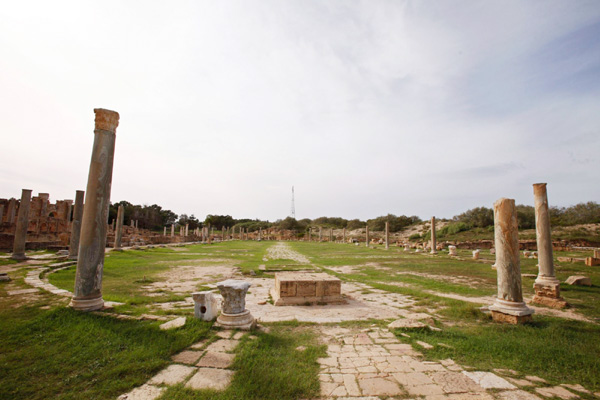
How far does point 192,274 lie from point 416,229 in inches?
2050

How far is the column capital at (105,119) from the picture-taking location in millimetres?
5996

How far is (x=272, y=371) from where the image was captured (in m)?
3.43

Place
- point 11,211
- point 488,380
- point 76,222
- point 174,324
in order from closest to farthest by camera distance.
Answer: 1. point 488,380
2. point 174,324
3. point 76,222
4. point 11,211

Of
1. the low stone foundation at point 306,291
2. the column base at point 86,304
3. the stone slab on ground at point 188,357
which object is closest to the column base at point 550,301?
the low stone foundation at point 306,291

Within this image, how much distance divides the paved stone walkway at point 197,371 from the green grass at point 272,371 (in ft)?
0.36

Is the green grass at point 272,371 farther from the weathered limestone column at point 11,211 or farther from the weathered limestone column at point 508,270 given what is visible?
the weathered limestone column at point 11,211

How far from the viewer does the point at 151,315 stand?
5422 millimetres

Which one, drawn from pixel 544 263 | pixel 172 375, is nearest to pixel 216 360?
pixel 172 375

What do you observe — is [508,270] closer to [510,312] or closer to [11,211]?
[510,312]

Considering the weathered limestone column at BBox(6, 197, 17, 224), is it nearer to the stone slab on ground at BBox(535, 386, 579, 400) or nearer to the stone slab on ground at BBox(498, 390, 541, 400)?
the stone slab on ground at BBox(498, 390, 541, 400)

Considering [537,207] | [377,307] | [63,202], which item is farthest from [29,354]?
[63,202]

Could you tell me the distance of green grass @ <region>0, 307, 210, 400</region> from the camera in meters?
3.00

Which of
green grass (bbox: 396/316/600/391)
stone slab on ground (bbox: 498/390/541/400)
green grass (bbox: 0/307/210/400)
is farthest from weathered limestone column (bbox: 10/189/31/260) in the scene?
stone slab on ground (bbox: 498/390/541/400)

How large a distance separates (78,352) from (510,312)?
7295mm
